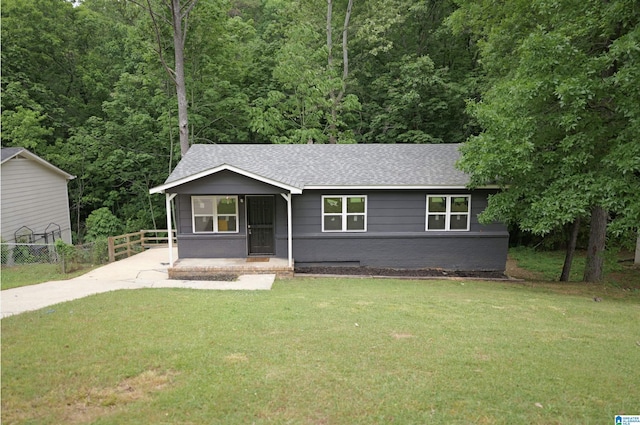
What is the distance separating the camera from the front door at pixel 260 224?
1321cm

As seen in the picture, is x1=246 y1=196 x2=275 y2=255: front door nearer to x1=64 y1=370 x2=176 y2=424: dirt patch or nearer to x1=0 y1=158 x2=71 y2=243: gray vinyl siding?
x1=64 y1=370 x2=176 y2=424: dirt patch

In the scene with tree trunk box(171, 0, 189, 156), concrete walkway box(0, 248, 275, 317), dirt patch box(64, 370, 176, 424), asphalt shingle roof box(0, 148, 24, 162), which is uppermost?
tree trunk box(171, 0, 189, 156)

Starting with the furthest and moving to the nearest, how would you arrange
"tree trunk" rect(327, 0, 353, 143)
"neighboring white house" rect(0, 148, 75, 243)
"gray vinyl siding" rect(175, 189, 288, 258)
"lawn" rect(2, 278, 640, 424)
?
"tree trunk" rect(327, 0, 353, 143) → "neighboring white house" rect(0, 148, 75, 243) → "gray vinyl siding" rect(175, 189, 288, 258) → "lawn" rect(2, 278, 640, 424)

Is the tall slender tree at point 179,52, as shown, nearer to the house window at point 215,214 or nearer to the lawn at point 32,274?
the house window at point 215,214

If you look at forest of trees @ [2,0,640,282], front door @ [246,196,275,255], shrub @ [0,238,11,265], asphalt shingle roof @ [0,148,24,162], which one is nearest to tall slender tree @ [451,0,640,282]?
forest of trees @ [2,0,640,282]

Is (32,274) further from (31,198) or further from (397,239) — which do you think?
(397,239)

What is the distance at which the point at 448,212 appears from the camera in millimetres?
13406

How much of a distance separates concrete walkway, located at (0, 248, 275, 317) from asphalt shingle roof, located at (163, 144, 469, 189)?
113 inches

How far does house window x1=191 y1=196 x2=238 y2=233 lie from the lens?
1302 cm

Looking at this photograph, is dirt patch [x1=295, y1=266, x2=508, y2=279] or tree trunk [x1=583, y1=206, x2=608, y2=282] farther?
dirt patch [x1=295, y1=266, x2=508, y2=279]

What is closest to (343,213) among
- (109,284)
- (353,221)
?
(353,221)

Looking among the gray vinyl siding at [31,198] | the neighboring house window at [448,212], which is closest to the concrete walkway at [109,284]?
the neighboring house window at [448,212]

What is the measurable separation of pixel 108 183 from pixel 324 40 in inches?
627

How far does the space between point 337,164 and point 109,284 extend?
8.06 metres
